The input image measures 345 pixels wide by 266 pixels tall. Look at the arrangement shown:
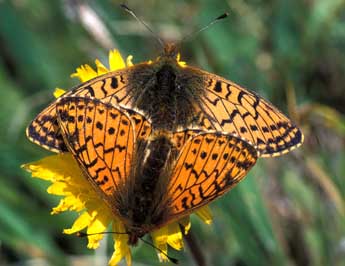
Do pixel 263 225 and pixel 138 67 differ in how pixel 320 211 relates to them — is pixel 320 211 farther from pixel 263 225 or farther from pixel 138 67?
pixel 138 67

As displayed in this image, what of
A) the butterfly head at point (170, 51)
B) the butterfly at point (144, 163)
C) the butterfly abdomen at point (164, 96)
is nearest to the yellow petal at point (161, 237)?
the butterfly at point (144, 163)

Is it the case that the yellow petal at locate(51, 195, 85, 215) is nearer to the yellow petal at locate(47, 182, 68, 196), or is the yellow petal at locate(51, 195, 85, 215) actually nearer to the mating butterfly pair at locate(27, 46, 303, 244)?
the yellow petal at locate(47, 182, 68, 196)

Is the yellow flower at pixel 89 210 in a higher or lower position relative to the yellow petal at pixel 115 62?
lower

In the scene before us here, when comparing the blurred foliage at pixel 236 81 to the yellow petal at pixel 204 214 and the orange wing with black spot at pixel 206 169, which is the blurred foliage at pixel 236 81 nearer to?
the yellow petal at pixel 204 214

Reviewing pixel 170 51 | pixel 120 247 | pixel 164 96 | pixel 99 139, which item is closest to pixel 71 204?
pixel 120 247

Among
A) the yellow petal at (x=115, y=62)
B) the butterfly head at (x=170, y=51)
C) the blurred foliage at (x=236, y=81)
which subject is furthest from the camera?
the blurred foliage at (x=236, y=81)

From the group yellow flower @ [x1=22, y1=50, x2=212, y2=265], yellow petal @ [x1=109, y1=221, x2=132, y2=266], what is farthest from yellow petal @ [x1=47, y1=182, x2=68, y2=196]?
yellow petal @ [x1=109, y1=221, x2=132, y2=266]
